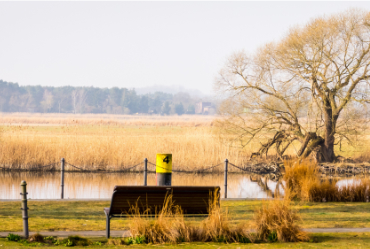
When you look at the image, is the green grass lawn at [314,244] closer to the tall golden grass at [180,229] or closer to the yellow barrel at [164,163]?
the tall golden grass at [180,229]

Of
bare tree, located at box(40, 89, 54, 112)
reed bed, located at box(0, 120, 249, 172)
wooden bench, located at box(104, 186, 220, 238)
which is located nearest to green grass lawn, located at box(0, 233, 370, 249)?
wooden bench, located at box(104, 186, 220, 238)

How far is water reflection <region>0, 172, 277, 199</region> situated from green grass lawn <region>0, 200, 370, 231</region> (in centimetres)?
418

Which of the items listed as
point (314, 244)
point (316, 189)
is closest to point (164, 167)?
point (316, 189)

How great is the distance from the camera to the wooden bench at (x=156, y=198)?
7.45 metres

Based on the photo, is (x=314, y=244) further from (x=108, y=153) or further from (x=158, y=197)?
(x=108, y=153)

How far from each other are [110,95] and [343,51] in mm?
161991

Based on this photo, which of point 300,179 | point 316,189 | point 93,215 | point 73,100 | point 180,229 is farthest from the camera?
Result: point 73,100

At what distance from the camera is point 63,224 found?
871 cm

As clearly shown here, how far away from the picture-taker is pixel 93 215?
32.6 feet

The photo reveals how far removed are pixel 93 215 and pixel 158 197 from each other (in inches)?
113

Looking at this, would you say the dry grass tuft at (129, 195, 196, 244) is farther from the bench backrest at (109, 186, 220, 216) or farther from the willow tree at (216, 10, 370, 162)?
the willow tree at (216, 10, 370, 162)

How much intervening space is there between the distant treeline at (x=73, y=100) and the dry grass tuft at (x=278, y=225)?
538ft

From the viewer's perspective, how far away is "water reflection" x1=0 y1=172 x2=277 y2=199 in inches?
646

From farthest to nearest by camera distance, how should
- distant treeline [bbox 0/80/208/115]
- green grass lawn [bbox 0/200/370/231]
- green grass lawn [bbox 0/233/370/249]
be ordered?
distant treeline [bbox 0/80/208/115]
green grass lawn [bbox 0/200/370/231]
green grass lawn [bbox 0/233/370/249]
